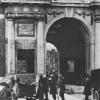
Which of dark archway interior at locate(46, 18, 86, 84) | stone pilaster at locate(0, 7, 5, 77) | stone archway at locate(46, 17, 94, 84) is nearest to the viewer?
stone pilaster at locate(0, 7, 5, 77)

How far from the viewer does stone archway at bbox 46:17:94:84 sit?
30703 mm

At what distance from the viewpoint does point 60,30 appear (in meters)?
32.4

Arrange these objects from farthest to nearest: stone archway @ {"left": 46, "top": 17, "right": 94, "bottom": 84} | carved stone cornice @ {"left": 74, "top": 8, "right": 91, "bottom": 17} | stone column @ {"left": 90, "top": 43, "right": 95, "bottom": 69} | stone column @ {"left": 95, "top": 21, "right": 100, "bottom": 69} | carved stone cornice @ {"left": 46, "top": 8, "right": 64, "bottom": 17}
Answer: stone archway @ {"left": 46, "top": 17, "right": 94, "bottom": 84}, stone column @ {"left": 90, "top": 43, "right": 95, "bottom": 69}, carved stone cornice @ {"left": 74, "top": 8, "right": 91, "bottom": 17}, stone column @ {"left": 95, "top": 21, "right": 100, "bottom": 69}, carved stone cornice @ {"left": 46, "top": 8, "right": 64, "bottom": 17}

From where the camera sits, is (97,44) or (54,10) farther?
(97,44)

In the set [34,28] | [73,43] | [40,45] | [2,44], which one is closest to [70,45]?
[73,43]

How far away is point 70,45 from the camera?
103 ft

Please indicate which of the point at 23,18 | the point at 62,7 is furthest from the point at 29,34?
the point at 62,7

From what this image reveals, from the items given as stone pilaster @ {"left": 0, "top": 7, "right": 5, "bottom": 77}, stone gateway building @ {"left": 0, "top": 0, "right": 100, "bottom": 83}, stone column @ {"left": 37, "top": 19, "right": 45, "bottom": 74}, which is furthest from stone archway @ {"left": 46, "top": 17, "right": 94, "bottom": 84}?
stone pilaster @ {"left": 0, "top": 7, "right": 5, "bottom": 77}

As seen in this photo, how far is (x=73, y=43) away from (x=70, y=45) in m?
0.31

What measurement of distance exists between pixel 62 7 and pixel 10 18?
13.9 feet

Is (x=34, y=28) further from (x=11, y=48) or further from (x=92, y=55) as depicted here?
(x=92, y=55)

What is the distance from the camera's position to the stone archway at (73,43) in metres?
30.7

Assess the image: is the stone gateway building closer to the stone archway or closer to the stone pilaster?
the stone pilaster

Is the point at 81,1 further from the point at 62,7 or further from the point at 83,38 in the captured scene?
the point at 83,38
